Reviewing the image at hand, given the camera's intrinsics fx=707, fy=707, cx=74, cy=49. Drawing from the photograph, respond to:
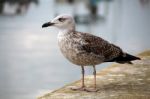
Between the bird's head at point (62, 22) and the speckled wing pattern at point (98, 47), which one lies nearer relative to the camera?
the bird's head at point (62, 22)

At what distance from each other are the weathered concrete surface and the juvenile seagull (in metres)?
0.19

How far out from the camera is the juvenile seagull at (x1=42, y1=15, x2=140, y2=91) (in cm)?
698

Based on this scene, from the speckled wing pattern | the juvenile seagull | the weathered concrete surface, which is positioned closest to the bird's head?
the juvenile seagull

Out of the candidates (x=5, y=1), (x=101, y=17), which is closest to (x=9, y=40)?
(x=101, y=17)

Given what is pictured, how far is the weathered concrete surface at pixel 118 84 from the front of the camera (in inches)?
270

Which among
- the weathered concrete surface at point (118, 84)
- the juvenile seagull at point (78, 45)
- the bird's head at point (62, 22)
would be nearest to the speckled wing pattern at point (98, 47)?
the juvenile seagull at point (78, 45)

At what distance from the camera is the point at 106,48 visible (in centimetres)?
736

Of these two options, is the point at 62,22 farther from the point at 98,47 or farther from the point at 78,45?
the point at 98,47

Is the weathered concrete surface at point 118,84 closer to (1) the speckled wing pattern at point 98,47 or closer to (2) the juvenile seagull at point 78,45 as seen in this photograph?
(2) the juvenile seagull at point 78,45

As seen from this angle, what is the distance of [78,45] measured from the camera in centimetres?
702

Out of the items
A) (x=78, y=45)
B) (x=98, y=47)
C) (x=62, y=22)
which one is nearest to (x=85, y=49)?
(x=78, y=45)

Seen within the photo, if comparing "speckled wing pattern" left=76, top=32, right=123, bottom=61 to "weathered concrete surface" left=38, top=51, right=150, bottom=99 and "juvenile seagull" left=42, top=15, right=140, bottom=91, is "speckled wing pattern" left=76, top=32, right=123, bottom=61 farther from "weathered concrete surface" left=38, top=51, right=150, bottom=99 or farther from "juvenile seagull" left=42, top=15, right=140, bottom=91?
"weathered concrete surface" left=38, top=51, right=150, bottom=99

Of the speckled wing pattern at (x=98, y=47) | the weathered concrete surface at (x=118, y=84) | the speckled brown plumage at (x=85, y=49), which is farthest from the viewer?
the speckled wing pattern at (x=98, y=47)

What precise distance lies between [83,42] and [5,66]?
1924cm
